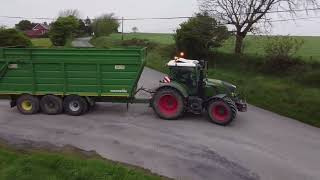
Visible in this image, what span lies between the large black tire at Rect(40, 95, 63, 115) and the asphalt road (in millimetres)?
317

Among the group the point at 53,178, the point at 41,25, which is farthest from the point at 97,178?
the point at 41,25

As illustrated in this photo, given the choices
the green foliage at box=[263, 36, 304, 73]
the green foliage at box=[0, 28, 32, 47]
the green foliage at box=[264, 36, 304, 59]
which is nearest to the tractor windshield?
the green foliage at box=[263, 36, 304, 73]

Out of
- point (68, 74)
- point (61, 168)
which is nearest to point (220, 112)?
point (68, 74)

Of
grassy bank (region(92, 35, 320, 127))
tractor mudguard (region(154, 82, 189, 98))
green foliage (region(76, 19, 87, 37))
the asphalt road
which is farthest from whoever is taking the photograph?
green foliage (region(76, 19, 87, 37))

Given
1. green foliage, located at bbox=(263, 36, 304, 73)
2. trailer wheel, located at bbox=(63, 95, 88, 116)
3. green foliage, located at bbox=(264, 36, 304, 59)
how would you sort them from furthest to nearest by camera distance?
green foliage, located at bbox=(264, 36, 304, 59) → green foliage, located at bbox=(263, 36, 304, 73) → trailer wheel, located at bbox=(63, 95, 88, 116)

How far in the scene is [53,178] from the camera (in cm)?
941

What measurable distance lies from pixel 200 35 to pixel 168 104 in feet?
46.9

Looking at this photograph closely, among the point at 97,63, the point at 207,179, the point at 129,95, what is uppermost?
the point at 97,63

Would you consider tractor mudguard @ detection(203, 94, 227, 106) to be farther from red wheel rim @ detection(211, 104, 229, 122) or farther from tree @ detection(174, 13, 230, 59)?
tree @ detection(174, 13, 230, 59)

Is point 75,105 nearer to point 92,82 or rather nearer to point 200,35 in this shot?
point 92,82

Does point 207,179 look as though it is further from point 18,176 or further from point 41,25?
point 41,25

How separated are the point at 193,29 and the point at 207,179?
65.7 ft

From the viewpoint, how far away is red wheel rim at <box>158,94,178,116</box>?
583 inches

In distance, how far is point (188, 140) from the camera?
1253 cm
